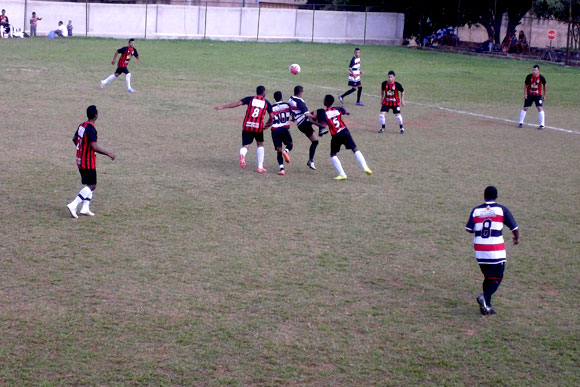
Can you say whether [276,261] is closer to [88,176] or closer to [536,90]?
[88,176]

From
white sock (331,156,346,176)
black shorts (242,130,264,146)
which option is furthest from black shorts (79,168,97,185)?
white sock (331,156,346,176)

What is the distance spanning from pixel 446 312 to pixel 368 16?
184ft

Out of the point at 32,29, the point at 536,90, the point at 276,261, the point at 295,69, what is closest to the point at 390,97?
the point at 295,69

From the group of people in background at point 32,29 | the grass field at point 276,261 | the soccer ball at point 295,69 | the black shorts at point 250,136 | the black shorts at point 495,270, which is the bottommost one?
the grass field at point 276,261

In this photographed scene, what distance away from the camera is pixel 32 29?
51.7m

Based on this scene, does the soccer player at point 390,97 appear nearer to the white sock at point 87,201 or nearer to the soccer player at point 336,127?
the soccer player at point 336,127

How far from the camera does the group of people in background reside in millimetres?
49375

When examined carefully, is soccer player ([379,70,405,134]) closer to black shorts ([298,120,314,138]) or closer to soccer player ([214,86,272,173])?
black shorts ([298,120,314,138])

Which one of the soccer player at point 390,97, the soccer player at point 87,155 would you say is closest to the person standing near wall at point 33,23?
the soccer player at point 390,97

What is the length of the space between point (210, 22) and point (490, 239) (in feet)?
172

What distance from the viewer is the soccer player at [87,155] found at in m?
12.7

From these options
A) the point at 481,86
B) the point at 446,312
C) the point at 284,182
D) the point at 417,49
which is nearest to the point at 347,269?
the point at 446,312

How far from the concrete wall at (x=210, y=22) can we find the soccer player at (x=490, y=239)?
4996cm

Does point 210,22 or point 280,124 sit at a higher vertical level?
point 210,22
